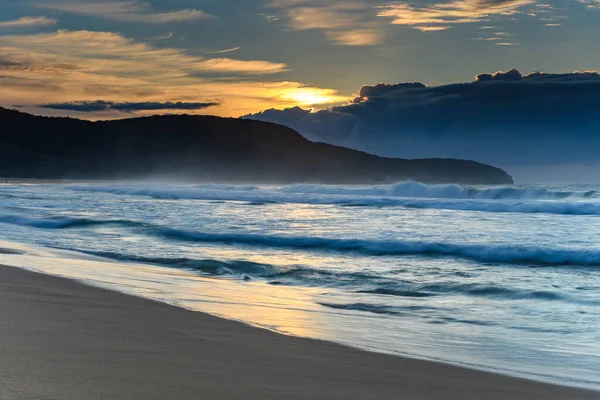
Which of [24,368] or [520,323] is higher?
[24,368]

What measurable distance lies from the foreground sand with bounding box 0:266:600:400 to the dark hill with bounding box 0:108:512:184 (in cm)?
12732

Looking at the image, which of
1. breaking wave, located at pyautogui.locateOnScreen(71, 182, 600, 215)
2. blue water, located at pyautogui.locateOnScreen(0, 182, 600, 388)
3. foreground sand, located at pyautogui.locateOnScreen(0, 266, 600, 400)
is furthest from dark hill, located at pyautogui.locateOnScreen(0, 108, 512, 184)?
foreground sand, located at pyautogui.locateOnScreen(0, 266, 600, 400)

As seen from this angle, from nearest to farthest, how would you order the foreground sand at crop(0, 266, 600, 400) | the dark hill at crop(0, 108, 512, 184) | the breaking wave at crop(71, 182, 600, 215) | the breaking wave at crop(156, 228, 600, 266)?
the foreground sand at crop(0, 266, 600, 400) → the breaking wave at crop(156, 228, 600, 266) → the breaking wave at crop(71, 182, 600, 215) → the dark hill at crop(0, 108, 512, 184)

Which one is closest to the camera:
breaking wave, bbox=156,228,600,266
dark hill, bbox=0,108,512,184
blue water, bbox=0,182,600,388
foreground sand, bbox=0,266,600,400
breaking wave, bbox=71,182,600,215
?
foreground sand, bbox=0,266,600,400

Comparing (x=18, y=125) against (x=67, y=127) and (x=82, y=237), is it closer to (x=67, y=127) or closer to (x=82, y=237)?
(x=67, y=127)

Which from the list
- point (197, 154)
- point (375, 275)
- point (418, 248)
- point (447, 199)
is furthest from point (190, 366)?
point (197, 154)

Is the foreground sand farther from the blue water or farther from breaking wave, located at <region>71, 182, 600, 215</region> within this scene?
breaking wave, located at <region>71, 182, 600, 215</region>

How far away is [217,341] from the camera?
4367 mm

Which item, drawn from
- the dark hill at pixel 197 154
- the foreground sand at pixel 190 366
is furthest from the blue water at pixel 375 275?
the dark hill at pixel 197 154

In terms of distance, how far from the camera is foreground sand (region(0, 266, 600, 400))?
3.03 m

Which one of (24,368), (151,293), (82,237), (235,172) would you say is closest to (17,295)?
(151,293)

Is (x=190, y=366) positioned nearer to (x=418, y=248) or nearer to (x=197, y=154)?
(x=418, y=248)

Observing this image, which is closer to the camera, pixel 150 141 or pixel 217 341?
pixel 217 341

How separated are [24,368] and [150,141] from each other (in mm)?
163680
